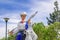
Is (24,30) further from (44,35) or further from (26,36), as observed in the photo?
(44,35)

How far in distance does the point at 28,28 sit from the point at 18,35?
391mm

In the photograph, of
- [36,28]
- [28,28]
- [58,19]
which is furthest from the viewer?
[58,19]

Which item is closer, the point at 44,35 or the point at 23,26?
the point at 23,26

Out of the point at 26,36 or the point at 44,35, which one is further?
the point at 44,35

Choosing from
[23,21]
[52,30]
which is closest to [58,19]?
[52,30]

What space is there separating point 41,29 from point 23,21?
23.4 m

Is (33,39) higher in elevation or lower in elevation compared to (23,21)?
lower

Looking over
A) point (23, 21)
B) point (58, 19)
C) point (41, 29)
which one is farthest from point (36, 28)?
point (58, 19)

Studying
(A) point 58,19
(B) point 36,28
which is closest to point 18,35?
(B) point 36,28

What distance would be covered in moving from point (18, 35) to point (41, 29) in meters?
23.6

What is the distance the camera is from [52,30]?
33.0 meters

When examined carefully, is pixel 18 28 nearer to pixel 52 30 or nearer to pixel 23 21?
pixel 23 21

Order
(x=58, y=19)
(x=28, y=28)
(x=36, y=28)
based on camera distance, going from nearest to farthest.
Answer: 1. (x=28, y=28)
2. (x=36, y=28)
3. (x=58, y=19)

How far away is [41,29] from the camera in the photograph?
1281 inches
